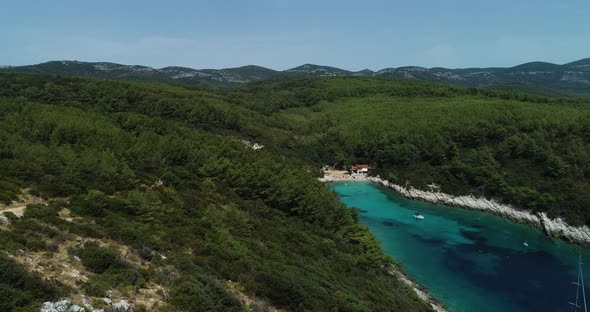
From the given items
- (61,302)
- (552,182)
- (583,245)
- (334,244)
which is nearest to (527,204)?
(552,182)

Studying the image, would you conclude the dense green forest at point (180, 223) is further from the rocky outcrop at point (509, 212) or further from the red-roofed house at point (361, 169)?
the red-roofed house at point (361, 169)

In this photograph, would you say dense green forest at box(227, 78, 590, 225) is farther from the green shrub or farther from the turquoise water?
the green shrub

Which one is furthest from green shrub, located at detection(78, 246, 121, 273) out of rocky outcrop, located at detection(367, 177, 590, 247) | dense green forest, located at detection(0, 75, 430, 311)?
rocky outcrop, located at detection(367, 177, 590, 247)

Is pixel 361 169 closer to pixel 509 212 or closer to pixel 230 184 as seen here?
pixel 509 212

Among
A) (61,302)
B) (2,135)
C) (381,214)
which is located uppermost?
(2,135)

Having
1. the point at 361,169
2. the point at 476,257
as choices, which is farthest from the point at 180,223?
the point at 361,169

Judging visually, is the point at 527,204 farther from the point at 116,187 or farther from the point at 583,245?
the point at 116,187

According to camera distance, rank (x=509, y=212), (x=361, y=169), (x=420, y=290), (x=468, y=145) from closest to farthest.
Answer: (x=420, y=290)
(x=509, y=212)
(x=468, y=145)
(x=361, y=169)
